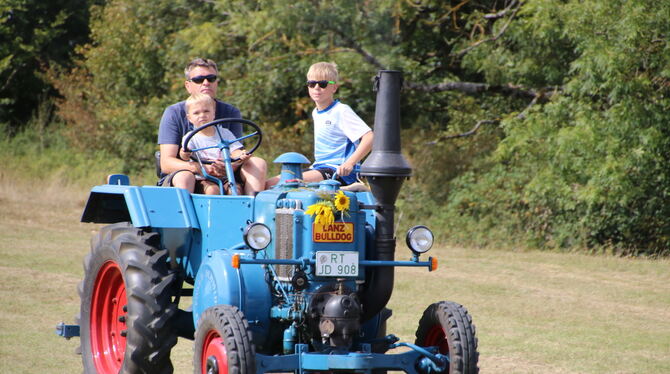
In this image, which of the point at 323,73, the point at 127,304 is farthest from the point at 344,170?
the point at 127,304

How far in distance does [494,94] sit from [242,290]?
12783 millimetres

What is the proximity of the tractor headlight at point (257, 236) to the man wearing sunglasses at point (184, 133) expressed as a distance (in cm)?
103

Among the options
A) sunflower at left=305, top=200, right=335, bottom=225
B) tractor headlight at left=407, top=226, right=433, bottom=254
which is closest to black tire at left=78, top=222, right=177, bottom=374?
sunflower at left=305, top=200, right=335, bottom=225

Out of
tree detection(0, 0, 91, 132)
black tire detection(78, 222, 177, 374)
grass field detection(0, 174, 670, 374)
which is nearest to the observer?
black tire detection(78, 222, 177, 374)

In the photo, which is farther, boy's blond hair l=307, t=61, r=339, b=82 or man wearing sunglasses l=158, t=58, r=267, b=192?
boy's blond hair l=307, t=61, r=339, b=82

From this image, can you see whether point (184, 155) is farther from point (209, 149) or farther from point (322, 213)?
point (322, 213)

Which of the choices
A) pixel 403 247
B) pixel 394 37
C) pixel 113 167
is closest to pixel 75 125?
pixel 113 167

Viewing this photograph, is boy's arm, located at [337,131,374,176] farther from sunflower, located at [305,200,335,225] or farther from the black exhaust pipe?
sunflower, located at [305,200,335,225]

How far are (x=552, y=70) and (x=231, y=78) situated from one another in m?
6.23

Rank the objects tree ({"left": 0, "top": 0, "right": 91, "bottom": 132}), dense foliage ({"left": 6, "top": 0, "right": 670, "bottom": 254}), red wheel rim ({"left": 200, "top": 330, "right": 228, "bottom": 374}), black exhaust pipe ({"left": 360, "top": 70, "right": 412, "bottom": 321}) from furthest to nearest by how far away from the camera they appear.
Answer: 1. tree ({"left": 0, "top": 0, "right": 91, "bottom": 132})
2. dense foliage ({"left": 6, "top": 0, "right": 670, "bottom": 254})
3. black exhaust pipe ({"left": 360, "top": 70, "right": 412, "bottom": 321})
4. red wheel rim ({"left": 200, "top": 330, "right": 228, "bottom": 374})

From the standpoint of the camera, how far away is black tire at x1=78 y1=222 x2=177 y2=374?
5.29m

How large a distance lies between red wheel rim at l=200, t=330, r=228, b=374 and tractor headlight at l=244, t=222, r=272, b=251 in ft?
1.57

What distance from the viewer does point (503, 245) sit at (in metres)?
15.2

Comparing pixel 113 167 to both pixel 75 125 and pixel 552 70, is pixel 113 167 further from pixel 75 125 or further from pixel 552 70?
pixel 552 70
